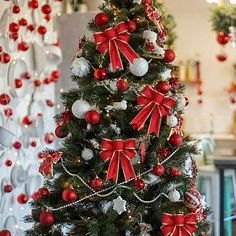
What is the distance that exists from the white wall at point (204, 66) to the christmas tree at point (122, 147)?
4062mm

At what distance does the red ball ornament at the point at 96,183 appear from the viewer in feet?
5.81

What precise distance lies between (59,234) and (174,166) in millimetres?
512

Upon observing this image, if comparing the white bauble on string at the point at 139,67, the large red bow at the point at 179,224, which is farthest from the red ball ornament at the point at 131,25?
the large red bow at the point at 179,224

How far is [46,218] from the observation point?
70.3 inches

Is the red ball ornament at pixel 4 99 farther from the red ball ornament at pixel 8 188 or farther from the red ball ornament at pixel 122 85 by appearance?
the red ball ornament at pixel 122 85

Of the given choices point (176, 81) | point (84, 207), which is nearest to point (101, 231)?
point (84, 207)

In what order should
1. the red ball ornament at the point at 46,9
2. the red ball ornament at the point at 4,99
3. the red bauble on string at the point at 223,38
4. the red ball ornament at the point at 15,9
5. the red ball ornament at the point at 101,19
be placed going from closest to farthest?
1. the red ball ornament at the point at 101,19
2. the red ball ornament at the point at 4,99
3. the red ball ornament at the point at 15,9
4. the red ball ornament at the point at 46,9
5. the red bauble on string at the point at 223,38

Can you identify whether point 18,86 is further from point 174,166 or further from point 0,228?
point 174,166

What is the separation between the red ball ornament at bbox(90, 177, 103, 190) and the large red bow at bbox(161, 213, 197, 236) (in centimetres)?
26

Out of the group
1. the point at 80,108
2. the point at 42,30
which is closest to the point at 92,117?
the point at 80,108

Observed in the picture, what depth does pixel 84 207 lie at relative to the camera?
1855 mm

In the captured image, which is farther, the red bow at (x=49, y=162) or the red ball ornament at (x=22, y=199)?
the red ball ornament at (x=22, y=199)

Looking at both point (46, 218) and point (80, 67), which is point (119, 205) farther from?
point (80, 67)

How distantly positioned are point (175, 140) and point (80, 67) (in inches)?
17.9
